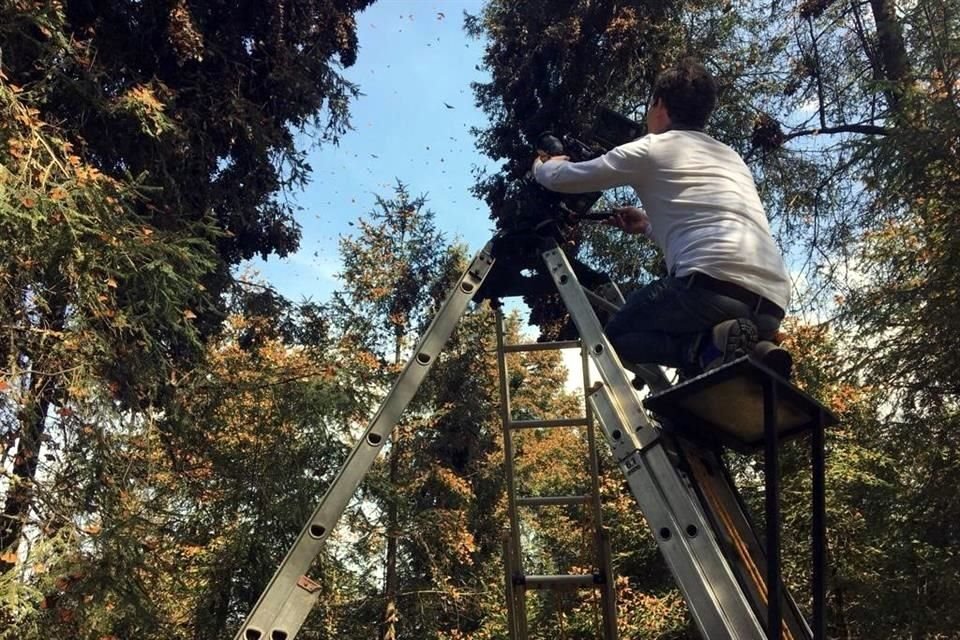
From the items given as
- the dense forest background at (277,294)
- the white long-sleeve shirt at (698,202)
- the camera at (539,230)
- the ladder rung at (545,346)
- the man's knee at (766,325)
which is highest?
the dense forest background at (277,294)

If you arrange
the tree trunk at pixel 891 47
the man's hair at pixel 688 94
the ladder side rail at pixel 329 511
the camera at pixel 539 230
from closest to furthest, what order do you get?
the ladder side rail at pixel 329 511 → the man's hair at pixel 688 94 → the camera at pixel 539 230 → the tree trunk at pixel 891 47

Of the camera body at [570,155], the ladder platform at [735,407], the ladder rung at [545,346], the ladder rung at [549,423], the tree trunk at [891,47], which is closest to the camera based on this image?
the ladder platform at [735,407]

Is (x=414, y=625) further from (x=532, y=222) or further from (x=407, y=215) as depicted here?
(x=532, y=222)

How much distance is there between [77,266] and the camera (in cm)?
503

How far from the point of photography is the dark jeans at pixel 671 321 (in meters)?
2.14

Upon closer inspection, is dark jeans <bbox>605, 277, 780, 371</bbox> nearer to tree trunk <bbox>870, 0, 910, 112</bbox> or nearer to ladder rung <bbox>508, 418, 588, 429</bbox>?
ladder rung <bbox>508, 418, 588, 429</bbox>

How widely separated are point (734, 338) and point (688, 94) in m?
0.92

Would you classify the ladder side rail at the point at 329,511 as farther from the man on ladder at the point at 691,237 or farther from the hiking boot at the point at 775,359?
the hiking boot at the point at 775,359

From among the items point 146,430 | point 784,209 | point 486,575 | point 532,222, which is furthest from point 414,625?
point 532,222

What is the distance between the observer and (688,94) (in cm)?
245

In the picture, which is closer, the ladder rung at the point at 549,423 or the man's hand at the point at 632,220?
the man's hand at the point at 632,220

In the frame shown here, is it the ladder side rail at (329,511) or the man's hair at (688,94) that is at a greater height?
the man's hair at (688,94)

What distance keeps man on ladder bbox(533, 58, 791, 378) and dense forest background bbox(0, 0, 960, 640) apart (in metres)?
1.21

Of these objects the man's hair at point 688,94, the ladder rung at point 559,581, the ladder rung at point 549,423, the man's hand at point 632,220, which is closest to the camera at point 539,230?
the man's hand at point 632,220
